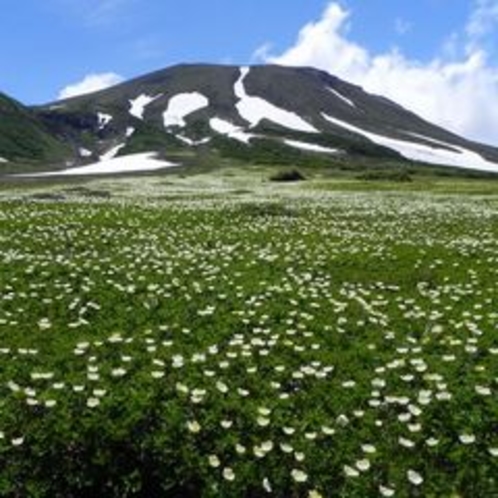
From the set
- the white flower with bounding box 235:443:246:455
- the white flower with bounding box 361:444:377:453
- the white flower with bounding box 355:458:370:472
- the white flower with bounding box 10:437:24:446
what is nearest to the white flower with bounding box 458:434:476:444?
the white flower with bounding box 361:444:377:453

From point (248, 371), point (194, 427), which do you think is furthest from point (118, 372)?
point (194, 427)

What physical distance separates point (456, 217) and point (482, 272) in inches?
749

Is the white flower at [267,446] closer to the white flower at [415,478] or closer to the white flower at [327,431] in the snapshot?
the white flower at [327,431]

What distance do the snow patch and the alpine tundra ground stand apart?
128 m

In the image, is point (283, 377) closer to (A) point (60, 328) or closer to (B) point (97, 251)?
(A) point (60, 328)

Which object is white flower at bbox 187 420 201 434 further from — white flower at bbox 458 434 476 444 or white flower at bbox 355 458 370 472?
white flower at bbox 458 434 476 444

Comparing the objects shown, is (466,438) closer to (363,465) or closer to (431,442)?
(431,442)

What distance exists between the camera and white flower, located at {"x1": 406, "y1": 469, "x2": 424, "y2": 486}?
12883 millimetres

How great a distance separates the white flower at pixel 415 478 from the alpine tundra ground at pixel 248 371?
23 mm

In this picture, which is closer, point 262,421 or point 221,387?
point 262,421

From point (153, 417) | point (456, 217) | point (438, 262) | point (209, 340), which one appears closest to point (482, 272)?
point (438, 262)

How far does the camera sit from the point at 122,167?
552 ft

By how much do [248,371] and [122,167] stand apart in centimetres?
15411

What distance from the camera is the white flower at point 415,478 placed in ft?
42.3
